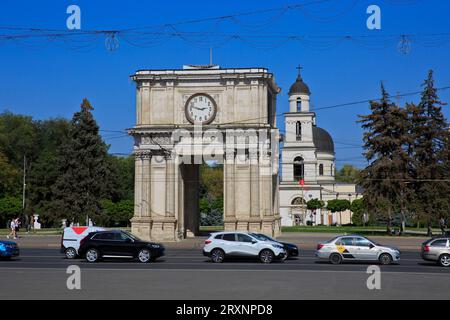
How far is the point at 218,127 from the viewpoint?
49.3m

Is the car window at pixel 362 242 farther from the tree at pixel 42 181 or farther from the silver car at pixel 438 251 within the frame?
the tree at pixel 42 181

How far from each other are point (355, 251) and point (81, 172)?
49.3m

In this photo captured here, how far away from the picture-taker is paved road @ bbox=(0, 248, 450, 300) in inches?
693

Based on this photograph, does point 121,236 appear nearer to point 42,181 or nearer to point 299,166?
point 42,181

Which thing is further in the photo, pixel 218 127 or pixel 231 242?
pixel 218 127

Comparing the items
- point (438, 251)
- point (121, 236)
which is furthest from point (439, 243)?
point (121, 236)

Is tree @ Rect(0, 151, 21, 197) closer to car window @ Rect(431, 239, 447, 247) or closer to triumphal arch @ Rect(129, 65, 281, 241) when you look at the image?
triumphal arch @ Rect(129, 65, 281, 241)

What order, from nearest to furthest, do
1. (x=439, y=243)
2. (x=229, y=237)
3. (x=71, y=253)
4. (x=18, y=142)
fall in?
(x=439, y=243), (x=229, y=237), (x=71, y=253), (x=18, y=142)

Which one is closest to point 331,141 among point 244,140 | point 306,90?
point 306,90

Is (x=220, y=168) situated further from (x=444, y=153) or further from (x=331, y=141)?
(x=444, y=153)

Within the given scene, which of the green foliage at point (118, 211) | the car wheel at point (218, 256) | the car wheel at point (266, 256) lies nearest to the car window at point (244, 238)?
the car wheel at point (266, 256)

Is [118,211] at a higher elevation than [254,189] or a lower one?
lower

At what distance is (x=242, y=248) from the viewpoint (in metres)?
29.7

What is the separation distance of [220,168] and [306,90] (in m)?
35.7
